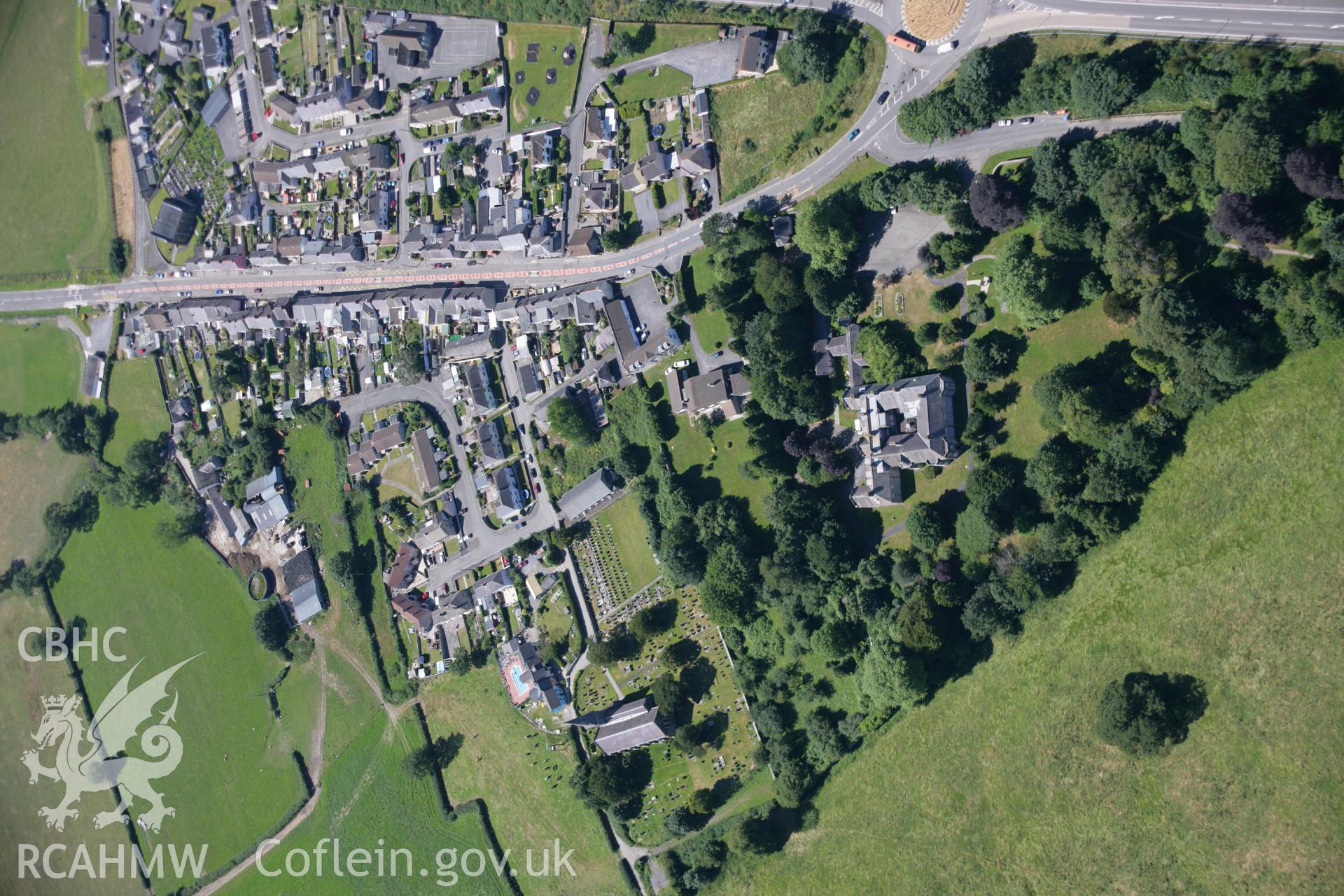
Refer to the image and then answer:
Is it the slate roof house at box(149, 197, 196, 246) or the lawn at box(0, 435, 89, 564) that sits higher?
the slate roof house at box(149, 197, 196, 246)

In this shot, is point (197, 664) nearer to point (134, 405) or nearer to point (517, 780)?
point (134, 405)

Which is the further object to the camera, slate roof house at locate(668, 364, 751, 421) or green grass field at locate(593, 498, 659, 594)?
green grass field at locate(593, 498, 659, 594)

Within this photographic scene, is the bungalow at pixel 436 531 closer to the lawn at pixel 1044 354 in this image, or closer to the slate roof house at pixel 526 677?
the slate roof house at pixel 526 677

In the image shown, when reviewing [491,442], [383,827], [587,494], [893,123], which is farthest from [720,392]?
[383,827]

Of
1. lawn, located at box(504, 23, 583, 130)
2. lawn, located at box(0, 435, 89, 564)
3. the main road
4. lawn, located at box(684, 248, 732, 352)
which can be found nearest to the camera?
the main road

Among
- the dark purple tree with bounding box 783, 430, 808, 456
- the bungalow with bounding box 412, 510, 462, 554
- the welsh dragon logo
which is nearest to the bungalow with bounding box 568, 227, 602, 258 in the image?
the dark purple tree with bounding box 783, 430, 808, 456

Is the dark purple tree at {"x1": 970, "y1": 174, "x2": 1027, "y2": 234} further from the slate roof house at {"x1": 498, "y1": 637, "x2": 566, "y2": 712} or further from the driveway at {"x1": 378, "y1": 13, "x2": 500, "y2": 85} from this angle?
the slate roof house at {"x1": 498, "y1": 637, "x2": 566, "y2": 712}

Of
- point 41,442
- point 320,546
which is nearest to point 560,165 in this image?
point 320,546

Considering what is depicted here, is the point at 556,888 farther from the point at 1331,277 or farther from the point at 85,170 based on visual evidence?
the point at 85,170
